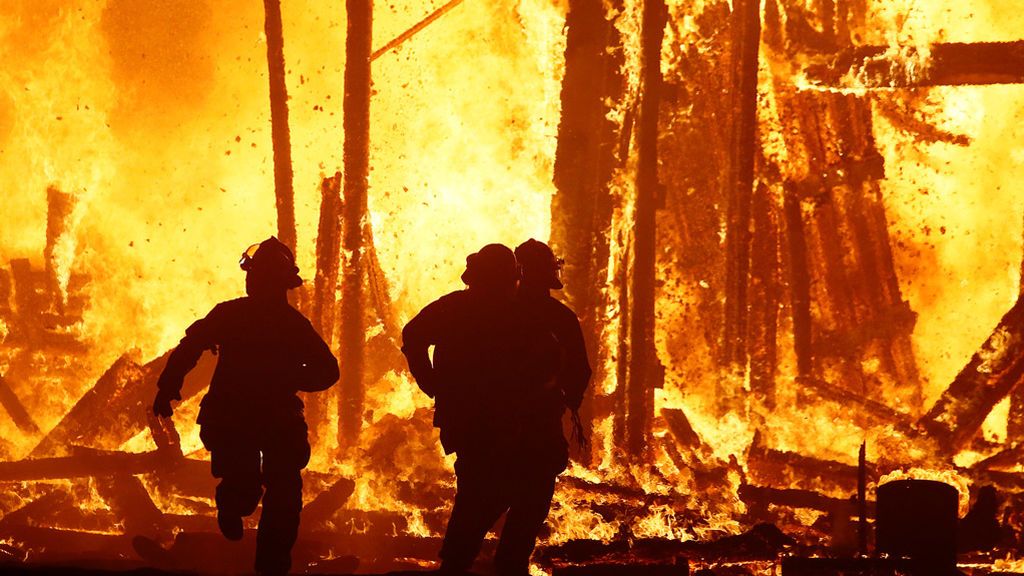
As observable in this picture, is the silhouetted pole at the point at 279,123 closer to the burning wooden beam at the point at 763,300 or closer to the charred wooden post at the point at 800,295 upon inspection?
the burning wooden beam at the point at 763,300

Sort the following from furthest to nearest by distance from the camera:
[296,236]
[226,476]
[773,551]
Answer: [296,236] → [773,551] → [226,476]

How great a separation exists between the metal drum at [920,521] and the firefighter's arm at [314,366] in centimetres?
305

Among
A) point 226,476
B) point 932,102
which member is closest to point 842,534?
point 932,102

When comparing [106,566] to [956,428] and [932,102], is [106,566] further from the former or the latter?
[932,102]

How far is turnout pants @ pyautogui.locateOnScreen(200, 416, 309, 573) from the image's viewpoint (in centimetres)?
396

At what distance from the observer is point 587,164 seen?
6.18 meters

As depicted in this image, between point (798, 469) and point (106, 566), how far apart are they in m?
4.58

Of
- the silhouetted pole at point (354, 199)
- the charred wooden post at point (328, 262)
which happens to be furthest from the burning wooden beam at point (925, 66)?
the charred wooden post at point (328, 262)

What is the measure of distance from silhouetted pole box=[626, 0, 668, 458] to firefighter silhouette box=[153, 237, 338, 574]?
2.74m

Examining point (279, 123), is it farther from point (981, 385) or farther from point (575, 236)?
point (981, 385)

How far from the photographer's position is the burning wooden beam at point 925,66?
5.85 meters

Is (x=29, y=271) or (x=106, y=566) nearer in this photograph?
(x=106, y=566)

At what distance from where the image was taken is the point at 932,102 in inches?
235

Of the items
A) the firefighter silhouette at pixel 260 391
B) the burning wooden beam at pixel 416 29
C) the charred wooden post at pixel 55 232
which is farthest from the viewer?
the charred wooden post at pixel 55 232
